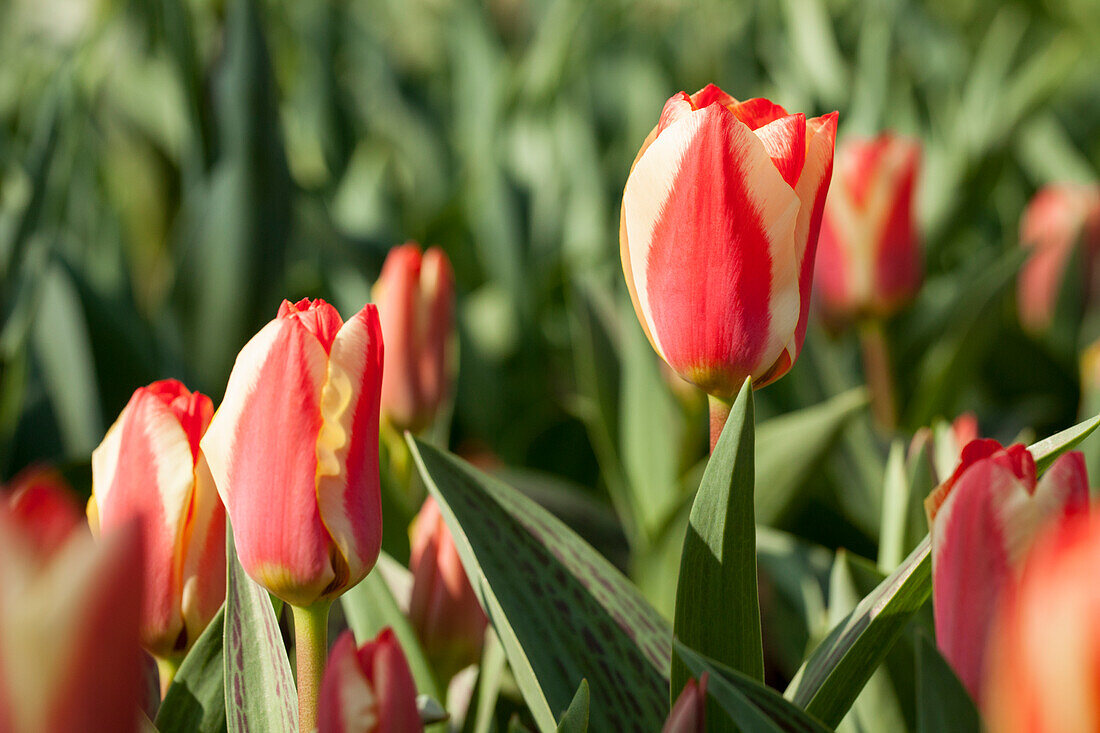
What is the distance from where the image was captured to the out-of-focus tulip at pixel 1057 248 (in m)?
1.03

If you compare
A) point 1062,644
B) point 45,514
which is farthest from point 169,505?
point 1062,644

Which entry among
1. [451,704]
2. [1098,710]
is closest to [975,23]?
[451,704]

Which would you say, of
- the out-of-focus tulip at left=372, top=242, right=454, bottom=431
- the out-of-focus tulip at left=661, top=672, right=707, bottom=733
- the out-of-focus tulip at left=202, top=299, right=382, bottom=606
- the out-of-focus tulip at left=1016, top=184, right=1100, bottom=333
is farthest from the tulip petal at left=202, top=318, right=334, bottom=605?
the out-of-focus tulip at left=1016, top=184, right=1100, bottom=333

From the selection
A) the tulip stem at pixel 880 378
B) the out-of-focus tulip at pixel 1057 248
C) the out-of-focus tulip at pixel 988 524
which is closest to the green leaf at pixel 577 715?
the out-of-focus tulip at pixel 988 524

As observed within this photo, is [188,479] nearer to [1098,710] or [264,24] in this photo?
[1098,710]

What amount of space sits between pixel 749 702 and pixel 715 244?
140 millimetres

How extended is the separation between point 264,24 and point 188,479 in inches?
29.7

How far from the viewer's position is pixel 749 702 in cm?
28

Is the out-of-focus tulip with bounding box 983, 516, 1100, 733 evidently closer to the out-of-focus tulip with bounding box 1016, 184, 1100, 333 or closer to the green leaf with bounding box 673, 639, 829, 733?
the green leaf with bounding box 673, 639, 829, 733

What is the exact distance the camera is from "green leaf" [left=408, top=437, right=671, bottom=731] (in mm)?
353

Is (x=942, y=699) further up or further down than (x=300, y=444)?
further down

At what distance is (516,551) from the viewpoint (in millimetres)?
375

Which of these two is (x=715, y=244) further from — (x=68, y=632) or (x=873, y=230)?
(x=873, y=230)

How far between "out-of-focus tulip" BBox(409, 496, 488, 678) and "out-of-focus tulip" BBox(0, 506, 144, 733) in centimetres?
27
